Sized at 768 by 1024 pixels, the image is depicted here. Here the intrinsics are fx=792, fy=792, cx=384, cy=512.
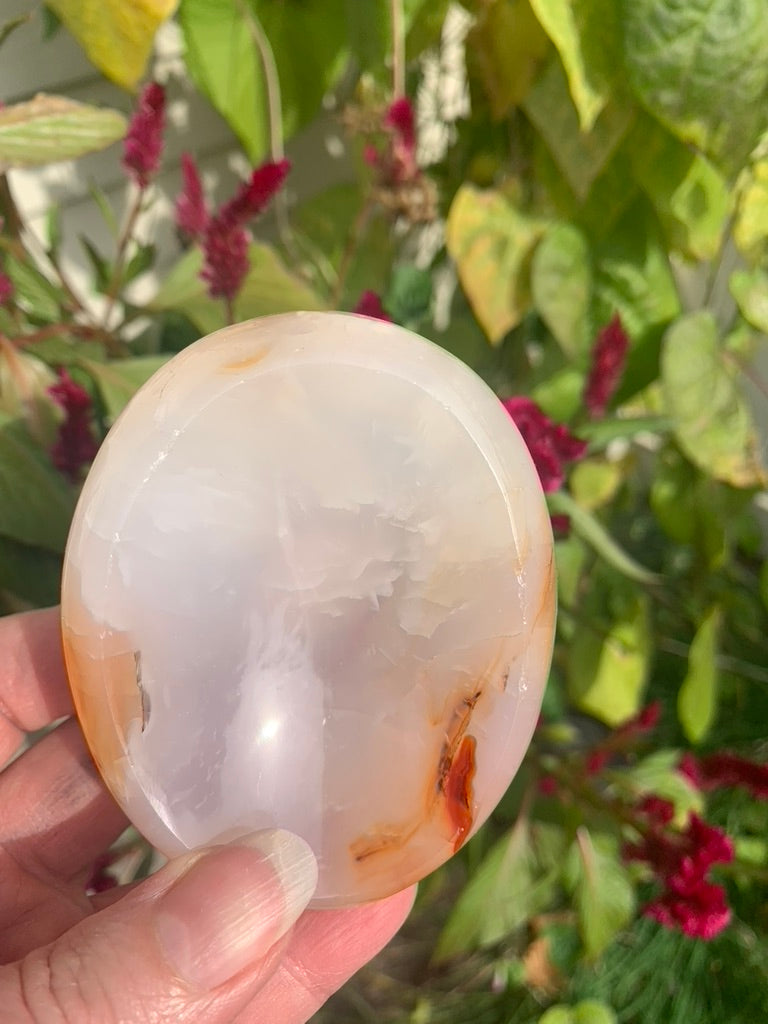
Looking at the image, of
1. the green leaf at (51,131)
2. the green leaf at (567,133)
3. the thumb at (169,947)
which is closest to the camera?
the thumb at (169,947)

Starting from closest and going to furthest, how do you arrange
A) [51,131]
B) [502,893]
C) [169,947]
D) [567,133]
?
[169,947]
[51,131]
[567,133]
[502,893]

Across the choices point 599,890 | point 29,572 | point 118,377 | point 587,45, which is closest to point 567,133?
point 587,45

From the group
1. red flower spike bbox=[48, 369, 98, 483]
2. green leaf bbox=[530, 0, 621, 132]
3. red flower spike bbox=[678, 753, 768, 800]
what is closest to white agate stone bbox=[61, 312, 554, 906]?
red flower spike bbox=[48, 369, 98, 483]

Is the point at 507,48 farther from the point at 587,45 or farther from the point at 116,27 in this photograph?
the point at 116,27

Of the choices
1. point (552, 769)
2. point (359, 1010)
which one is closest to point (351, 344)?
point (552, 769)

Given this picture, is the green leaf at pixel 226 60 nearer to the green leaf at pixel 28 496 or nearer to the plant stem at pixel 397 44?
the plant stem at pixel 397 44

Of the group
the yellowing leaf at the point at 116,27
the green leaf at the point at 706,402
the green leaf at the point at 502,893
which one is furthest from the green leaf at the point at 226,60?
the green leaf at the point at 502,893
